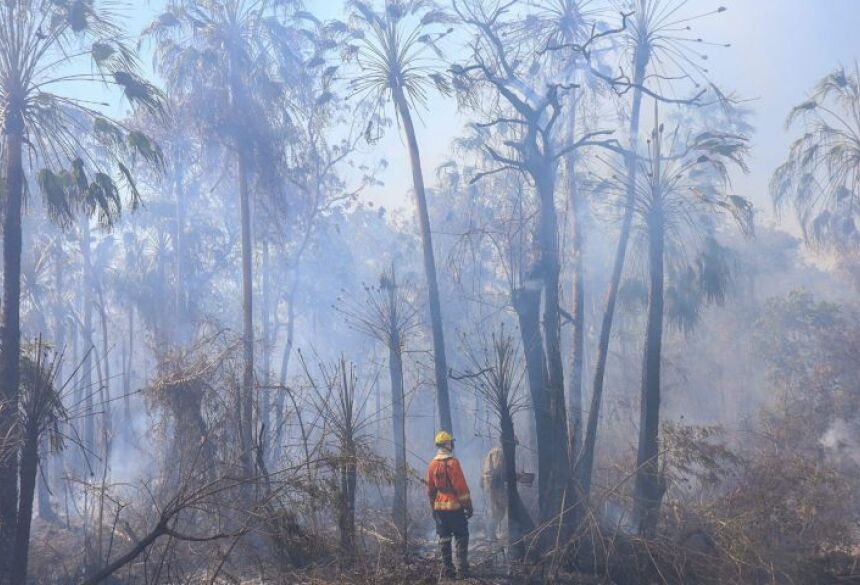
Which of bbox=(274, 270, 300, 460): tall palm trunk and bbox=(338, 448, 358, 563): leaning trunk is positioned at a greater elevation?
bbox=(274, 270, 300, 460): tall palm trunk

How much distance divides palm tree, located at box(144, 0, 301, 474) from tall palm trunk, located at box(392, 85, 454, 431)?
16.0ft

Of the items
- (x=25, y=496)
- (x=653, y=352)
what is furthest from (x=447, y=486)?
(x=653, y=352)

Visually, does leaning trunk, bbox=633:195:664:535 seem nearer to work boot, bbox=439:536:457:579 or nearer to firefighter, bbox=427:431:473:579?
firefighter, bbox=427:431:473:579

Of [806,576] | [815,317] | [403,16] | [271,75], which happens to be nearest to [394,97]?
[403,16]

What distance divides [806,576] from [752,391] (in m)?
23.6

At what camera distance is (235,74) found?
22.6m

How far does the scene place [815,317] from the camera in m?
27.6

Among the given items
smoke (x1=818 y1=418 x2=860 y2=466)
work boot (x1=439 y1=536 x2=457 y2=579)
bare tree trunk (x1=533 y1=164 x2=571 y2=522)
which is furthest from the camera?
smoke (x1=818 y1=418 x2=860 y2=466)

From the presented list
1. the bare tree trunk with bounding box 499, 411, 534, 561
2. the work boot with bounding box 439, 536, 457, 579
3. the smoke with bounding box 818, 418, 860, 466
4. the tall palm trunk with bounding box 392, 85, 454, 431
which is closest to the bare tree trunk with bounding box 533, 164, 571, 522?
the bare tree trunk with bounding box 499, 411, 534, 561

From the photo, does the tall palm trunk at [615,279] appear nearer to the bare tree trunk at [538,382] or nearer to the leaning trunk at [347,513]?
the bare tree trunk at [538,382]

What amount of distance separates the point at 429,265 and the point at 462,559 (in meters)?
9.48

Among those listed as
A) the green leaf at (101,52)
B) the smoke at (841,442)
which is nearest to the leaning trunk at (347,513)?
the green leaf at (101,52)

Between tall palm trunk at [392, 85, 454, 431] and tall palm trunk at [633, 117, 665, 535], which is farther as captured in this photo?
tall palm trunk at [392, 85, 454, 431]

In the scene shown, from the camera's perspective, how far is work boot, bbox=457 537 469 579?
10.7 metres
